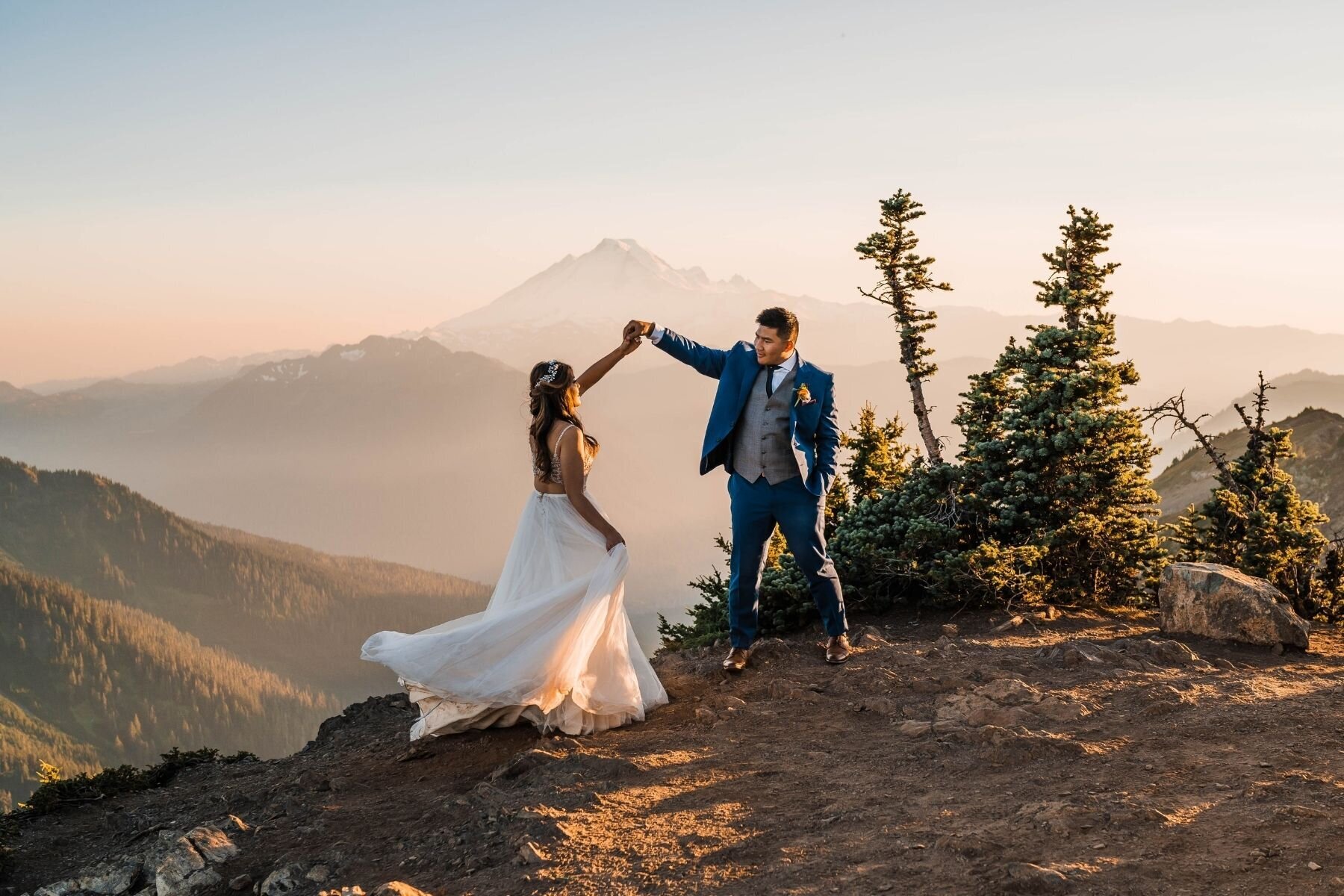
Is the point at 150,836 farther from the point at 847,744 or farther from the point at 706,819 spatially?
the point at 847,744

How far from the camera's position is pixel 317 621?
7303 inches

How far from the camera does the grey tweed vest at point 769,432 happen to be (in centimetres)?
724

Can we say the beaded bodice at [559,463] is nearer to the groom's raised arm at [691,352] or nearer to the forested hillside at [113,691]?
the groom's raised arm at [691,352]

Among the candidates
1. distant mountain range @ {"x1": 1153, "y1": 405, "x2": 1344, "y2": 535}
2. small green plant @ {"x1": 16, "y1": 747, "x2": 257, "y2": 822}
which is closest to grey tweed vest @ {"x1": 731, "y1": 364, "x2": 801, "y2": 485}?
small green plant @ {"x1": 16, "y1": 747, "x2": 257, "y2": 822}

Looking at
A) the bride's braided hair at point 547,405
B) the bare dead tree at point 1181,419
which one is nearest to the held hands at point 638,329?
the bride's braided hair at point 547,405

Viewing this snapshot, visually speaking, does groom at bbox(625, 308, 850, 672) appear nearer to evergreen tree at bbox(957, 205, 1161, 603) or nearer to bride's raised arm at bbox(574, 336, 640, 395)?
bride's raised arm at bbox(574, 336, 640, 395)

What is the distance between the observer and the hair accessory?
6598 mm

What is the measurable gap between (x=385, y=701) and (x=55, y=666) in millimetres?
154941

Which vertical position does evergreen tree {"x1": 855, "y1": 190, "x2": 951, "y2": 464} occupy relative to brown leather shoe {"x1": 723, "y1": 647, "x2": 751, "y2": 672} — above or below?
above

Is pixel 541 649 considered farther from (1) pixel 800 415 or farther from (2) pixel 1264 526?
(2) pixel 1264 526

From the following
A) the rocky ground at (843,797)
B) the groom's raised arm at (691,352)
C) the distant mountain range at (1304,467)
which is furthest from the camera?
the distant mountain range at (1304,467)

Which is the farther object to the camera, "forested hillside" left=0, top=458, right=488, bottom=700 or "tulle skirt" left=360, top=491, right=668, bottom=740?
"forested hillside" left=0, top=458, right=488, bottom=700

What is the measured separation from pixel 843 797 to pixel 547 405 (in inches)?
121

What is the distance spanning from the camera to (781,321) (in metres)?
7.25
